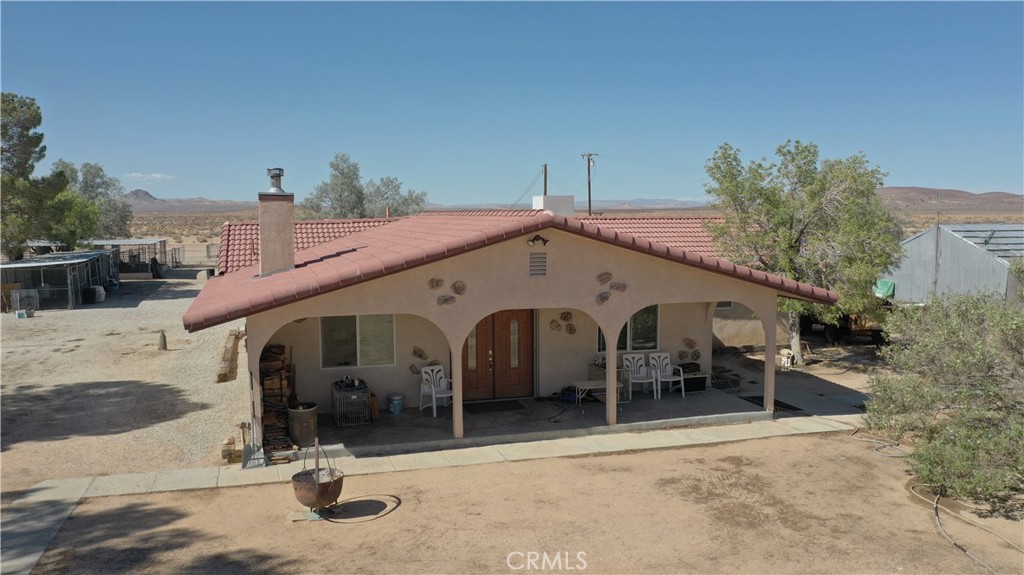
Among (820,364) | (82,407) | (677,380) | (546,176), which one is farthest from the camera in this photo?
(546,176)

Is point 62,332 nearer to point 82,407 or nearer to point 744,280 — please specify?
point 82,407

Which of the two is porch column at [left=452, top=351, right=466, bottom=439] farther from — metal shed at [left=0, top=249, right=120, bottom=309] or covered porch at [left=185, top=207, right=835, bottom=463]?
metal shed at [left=0, top=249, right=120, bottom=309]

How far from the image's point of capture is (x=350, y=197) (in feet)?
162

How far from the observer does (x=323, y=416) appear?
44.2 ft

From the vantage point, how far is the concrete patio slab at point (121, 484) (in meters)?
10.0

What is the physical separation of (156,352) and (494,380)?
11.1 m

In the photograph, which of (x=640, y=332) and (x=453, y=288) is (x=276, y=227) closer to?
(x=453, y=288)

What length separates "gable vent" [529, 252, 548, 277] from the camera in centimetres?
1225

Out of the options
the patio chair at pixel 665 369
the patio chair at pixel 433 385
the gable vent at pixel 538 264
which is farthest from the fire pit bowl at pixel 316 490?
the patio chair at pixel 665 369

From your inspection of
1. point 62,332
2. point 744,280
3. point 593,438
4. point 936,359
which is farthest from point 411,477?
point 62,332

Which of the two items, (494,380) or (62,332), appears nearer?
(494,380)

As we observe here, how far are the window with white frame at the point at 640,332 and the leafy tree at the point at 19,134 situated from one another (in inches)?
1136

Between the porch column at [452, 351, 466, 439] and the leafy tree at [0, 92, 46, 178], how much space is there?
28.6 metres

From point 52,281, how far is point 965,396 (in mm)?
33400
